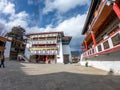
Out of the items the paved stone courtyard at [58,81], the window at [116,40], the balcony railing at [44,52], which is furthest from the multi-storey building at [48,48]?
the window at [116,40]

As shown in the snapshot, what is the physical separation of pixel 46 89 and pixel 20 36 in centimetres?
4445

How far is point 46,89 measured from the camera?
16.9 feet

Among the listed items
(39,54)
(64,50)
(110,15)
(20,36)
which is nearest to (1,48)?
(39,54)

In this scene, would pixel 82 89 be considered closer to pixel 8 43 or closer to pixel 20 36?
pixel 8 43

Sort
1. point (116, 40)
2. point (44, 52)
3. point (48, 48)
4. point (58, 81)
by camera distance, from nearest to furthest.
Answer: point (58, 81) < point (116, 40) < point (48, 48) < point (44, 52)

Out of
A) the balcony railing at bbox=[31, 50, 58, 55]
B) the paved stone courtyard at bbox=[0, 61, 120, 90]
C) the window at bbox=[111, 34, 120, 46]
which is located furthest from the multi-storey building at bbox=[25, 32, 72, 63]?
the window at bbox=[111, 34, 120, 46]

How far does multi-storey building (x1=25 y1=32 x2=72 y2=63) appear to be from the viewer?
37.6 metres

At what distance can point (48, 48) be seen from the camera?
37.8 meters

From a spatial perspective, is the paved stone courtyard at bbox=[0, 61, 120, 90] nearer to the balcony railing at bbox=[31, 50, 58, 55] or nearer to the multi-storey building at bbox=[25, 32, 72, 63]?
the balcony railing at bbox=[31, 50, 58, 55]

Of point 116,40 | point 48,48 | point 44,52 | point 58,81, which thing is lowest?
point 58,81

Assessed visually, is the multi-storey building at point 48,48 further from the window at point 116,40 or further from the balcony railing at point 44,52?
the window at point 116,40

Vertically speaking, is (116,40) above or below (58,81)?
above

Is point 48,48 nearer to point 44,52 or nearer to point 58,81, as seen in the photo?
point 44,52

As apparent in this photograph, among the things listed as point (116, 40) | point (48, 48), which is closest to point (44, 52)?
point (48, 48)
